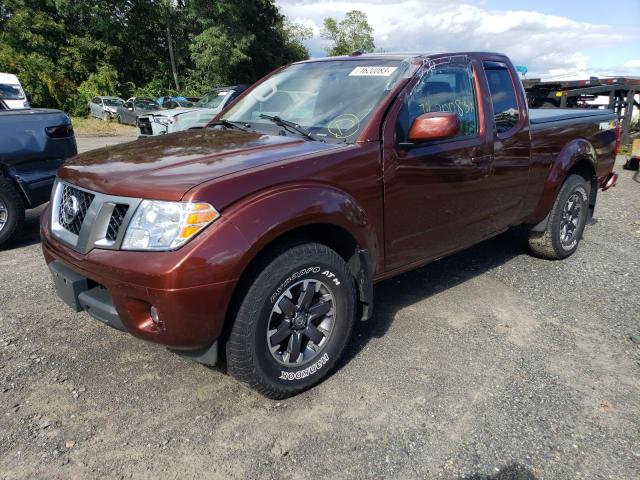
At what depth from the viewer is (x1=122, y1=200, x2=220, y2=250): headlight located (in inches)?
90.7

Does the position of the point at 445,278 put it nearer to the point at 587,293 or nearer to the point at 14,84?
the point at 587,293

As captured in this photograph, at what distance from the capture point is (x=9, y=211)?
16.8ft

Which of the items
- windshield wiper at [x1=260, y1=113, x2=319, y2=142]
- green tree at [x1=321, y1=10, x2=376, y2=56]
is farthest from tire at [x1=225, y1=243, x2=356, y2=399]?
green tree at [x1=321, y1=10, x2=376, y2=56]

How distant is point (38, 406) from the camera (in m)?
2.74

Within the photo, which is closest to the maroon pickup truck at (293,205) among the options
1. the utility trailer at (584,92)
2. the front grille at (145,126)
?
the utility trailer at (584,92)

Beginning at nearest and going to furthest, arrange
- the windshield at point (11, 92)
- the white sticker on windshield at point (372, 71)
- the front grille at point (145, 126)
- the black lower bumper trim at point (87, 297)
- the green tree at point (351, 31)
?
the black lower bumper trim at point (87, 297), the white sticker on windshield at point (372, 71), the front grille at point (145, 126), the windshield at point (11, 92), the green tree at point (351, 31)

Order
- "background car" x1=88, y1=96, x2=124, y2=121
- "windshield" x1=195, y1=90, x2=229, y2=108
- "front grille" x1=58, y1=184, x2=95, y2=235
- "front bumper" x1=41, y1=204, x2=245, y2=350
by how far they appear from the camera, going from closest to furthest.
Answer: "front bumper" x1=41, y1=204, x2=245, y2=350 < "front grille" x1=58, y1=184, x2=95, y2=235 < "windshield" x1=195, y1=90, x2=229, y2=108 < "background car" x1=88, y1=96, x2=124, y2=121

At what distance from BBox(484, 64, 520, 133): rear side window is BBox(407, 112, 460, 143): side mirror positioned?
1.10 meters

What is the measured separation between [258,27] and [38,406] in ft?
116

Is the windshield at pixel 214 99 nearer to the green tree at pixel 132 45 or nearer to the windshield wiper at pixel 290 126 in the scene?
the windshield wiper at pixel 290 126

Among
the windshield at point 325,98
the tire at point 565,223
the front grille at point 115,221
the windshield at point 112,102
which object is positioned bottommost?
the tire at point 565,223

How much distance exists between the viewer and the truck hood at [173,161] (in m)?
2.43

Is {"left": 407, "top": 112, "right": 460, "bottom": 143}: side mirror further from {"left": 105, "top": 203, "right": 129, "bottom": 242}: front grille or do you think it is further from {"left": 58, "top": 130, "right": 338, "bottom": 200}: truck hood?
{"left": 105, "top": 203, "right": 129, "bottom": 242}: front grille

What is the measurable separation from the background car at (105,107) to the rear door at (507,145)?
26.3 meters
